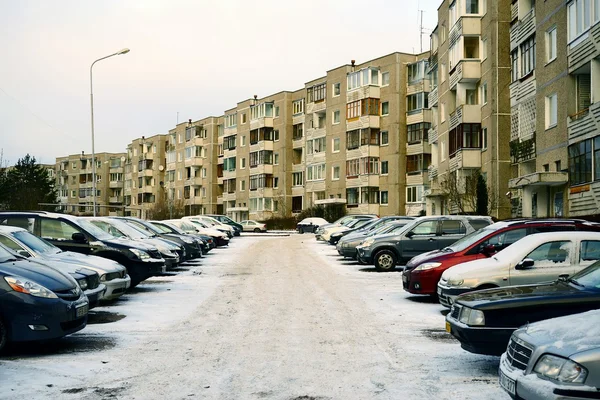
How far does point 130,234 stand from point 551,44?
67.1ft

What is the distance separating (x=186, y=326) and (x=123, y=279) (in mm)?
2725

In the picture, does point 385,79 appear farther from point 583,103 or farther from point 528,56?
point 583,103

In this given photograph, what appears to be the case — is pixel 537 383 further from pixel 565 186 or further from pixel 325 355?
pixel 565 186

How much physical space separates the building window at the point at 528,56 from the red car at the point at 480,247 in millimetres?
20242

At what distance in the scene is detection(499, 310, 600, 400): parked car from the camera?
15.5 feet

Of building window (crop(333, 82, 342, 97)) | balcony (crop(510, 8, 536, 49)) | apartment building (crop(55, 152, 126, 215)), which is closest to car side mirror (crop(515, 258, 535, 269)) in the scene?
balcony (crop(510, 8, 536, 49))

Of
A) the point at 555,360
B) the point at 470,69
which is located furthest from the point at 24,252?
the point at 470,69

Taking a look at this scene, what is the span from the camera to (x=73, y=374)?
744 centimetres

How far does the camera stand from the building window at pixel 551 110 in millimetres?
29125

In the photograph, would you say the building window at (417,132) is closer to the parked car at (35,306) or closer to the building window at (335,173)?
the building window at (335,173)

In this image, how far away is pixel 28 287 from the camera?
8.44 meters

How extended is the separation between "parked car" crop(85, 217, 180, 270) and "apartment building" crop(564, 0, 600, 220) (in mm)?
14298

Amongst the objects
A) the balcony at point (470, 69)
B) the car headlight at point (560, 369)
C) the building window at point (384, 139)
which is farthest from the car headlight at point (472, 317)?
the building window at point (384, 139)

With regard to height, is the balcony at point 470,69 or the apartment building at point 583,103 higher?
the balcony at point 470,69
